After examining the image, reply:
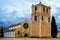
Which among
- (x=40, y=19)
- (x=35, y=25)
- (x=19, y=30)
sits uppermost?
(x=40, y=19)

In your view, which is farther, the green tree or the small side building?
the green tree

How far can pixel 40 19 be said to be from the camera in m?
4.98

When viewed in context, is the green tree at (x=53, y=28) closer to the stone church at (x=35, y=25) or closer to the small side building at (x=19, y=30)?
the stone church at (x=35, y=25)

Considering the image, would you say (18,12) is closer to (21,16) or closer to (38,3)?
(21,16)

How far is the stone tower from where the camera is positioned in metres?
4.96

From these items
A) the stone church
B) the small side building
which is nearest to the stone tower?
the stone church

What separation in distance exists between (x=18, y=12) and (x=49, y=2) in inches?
30.4

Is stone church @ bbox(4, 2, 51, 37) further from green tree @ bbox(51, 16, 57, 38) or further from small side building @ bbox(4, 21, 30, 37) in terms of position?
green tree @ bbox(51, 16, 57, 38)

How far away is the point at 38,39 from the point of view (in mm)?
4973

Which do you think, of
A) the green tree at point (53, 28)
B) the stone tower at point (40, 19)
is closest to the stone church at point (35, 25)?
the stone tower at point (40, 19)

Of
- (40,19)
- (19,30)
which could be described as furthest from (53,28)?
(19,30)

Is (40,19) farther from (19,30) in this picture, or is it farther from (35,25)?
(19,30)

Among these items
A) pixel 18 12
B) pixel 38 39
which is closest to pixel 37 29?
pixel 38 39

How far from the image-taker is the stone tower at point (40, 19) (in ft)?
16.3
